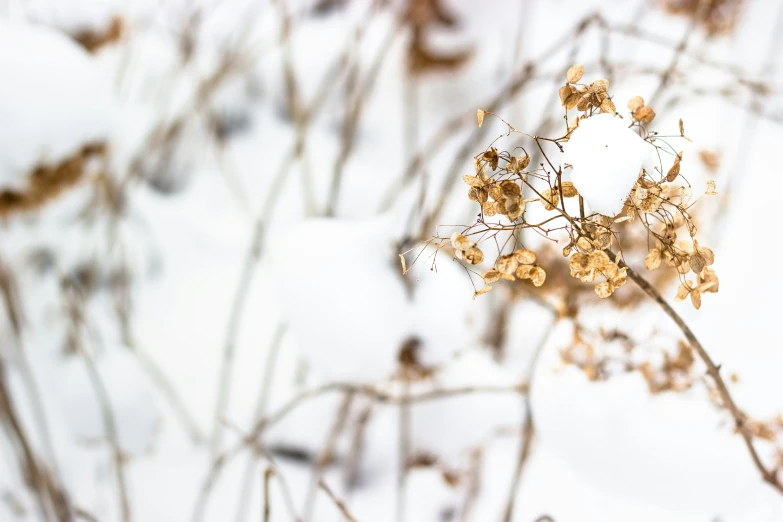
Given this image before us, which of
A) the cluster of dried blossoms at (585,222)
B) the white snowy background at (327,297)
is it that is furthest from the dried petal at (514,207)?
the white snowy background at (327,297)

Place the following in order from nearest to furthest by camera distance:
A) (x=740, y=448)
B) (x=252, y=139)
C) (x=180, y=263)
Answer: (x=740, y=448) → (x=180, y=263) → (x=252, y=139)

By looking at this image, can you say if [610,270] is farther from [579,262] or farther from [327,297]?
[327,297]

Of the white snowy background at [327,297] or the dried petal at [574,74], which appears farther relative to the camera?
the white snowy background at [327,297]

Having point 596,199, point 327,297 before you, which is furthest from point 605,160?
point 327,297

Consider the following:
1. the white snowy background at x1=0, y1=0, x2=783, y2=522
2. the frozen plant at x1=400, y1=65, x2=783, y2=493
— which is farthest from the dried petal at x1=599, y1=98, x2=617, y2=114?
the white snowy background at x1=0, y1=0, x2=783, y2=522

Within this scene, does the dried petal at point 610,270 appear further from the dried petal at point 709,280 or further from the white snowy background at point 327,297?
the white snowy background at point 327,297

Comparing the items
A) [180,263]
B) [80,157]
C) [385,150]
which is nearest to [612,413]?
[80,157]

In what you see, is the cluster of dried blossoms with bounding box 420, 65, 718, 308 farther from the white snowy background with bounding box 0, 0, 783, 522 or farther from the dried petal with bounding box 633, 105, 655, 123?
the white snowy background with bounding box 0, 0, 783, 522

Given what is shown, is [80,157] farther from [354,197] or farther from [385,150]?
[385,150]
